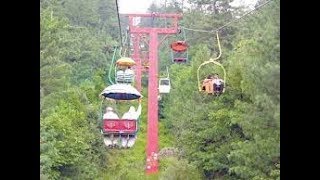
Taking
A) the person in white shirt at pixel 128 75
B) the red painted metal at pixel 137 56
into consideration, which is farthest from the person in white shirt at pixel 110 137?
the red painted metal at pixel 137 56

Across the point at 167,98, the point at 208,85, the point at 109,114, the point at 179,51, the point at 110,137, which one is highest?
the point at 179,51

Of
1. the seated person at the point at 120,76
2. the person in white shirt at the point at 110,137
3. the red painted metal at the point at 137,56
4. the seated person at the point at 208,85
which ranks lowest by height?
the person in white shirt at the point at 110,137

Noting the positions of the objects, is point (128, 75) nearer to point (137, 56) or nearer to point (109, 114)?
point (109, 114)

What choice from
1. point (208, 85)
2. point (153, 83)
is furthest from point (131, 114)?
point (153, 83)

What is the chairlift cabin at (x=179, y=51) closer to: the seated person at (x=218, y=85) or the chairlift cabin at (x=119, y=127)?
the seated person at (x=218, y=85)
